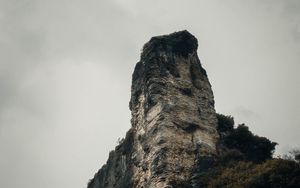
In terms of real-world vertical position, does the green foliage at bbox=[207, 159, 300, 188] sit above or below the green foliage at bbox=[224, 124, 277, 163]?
below

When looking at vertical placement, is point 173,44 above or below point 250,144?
above

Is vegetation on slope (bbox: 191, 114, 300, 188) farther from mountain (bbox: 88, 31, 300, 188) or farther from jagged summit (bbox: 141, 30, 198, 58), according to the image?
jagged summit (bbox: 141, 30, 198, 58)

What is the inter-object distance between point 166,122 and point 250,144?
1036cm

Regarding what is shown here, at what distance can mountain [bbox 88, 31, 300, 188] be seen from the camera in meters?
39.2

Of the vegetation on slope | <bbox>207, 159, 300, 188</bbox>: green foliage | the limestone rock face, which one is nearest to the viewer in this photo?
<bbox>207, 159, 300, 188</bbox>: green foliage

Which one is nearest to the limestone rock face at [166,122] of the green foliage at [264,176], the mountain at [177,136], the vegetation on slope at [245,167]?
the mountain at [177,136]

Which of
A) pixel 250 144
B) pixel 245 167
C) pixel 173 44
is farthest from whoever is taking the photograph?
pixel 173 44

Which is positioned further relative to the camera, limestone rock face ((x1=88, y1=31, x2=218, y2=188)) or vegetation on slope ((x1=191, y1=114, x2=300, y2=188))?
limestone rock face ((x1=88, y1=31, x2=218, y2=188))

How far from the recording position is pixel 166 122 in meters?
41.6

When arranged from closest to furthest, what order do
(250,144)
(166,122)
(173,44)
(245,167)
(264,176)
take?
(264,176) → (245,167) → (166,122) → (250,144) → (173,44)

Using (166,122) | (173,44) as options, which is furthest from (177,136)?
(173,44)

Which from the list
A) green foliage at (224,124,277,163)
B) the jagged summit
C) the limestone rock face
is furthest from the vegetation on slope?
the jagged summit

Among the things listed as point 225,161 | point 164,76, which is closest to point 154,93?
point 164,76

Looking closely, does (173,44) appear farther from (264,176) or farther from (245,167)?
(264,176)
